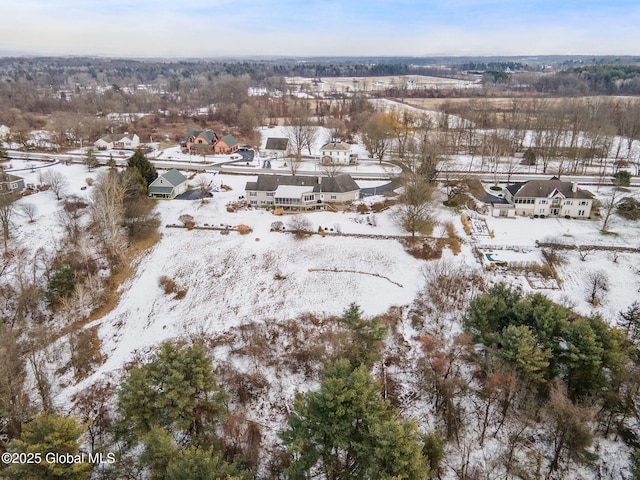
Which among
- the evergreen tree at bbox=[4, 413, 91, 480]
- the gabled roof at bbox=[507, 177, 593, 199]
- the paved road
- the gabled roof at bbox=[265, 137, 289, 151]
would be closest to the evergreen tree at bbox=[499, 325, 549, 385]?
the evergreen tree at bbox=[4, 413, 91, 480]

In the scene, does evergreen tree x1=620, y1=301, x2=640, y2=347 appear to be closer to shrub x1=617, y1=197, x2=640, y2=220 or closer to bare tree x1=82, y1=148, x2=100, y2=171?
shrub x1=617, y1=197, x2=640, y2=220

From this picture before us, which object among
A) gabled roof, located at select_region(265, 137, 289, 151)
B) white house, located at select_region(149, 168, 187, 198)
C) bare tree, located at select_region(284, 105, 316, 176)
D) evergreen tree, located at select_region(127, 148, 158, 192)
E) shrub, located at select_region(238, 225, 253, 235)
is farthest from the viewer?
gabled roof, located at select_region(265, 137, 289, 151)

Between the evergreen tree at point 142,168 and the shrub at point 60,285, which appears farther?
the evergreen tree at point 142,168

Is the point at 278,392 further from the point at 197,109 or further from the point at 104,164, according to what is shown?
the point at 197,109

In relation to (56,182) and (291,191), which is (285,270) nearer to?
(291,191)

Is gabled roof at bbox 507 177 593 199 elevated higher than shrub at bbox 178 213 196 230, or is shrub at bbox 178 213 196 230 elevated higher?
gabled roof at bbox 507 177 593 199

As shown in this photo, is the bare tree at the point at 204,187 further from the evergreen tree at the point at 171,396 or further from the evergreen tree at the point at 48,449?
the evergreen tree at the point at 48,449

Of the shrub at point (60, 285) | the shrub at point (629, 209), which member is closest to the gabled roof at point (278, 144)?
the shrub at point (60, 285)
